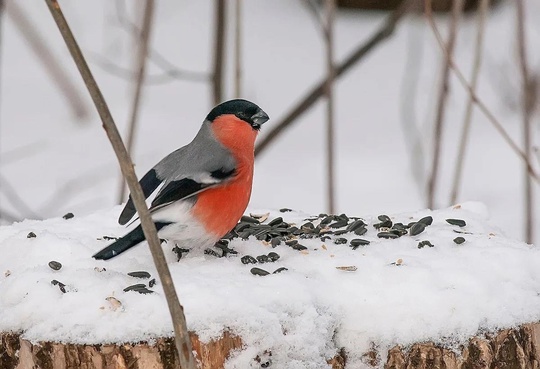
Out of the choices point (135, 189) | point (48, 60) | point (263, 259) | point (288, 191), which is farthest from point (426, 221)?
point (48, 60)

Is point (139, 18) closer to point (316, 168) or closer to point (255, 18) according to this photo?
point (316, 168)

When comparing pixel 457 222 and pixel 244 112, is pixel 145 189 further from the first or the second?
pixel 457 222

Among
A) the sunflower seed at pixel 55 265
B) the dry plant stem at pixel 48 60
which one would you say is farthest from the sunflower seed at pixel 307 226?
the dry plant stem at pixel 48 60

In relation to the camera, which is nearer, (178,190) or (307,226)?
(178,190)

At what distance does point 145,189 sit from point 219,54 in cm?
165

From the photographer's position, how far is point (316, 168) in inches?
242

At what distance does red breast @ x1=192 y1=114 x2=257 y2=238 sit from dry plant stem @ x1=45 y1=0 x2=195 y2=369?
28.1 inches

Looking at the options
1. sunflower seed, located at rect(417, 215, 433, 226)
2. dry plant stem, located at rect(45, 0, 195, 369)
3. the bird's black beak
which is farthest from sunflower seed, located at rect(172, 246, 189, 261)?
dry plant stem, located at rect(45, 0, 195, 369)

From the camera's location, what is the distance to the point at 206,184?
2400mm

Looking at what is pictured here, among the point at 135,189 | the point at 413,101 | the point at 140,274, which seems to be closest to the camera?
the point at 135,189

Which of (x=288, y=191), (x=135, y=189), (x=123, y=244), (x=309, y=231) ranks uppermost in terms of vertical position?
(x=135, y=189)

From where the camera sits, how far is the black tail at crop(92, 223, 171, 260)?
7.27 feet

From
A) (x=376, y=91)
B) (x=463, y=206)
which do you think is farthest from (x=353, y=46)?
(x=463, y=206)

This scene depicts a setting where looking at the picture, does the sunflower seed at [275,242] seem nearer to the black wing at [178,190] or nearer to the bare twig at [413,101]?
the black wing at [178,190]
